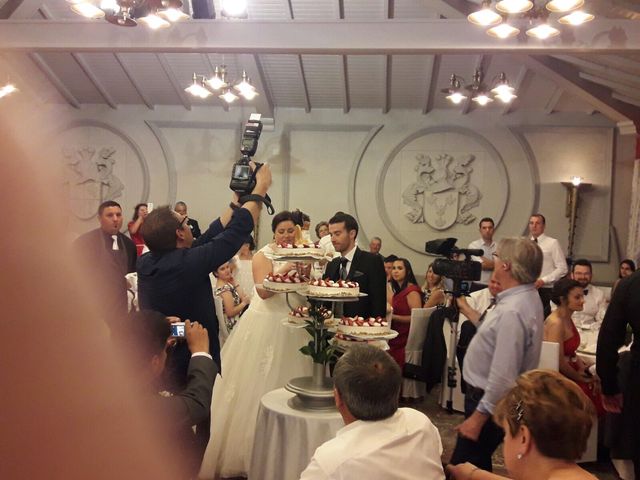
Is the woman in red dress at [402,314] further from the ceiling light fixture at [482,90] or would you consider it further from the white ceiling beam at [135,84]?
the white ceiling beam at [135,84]

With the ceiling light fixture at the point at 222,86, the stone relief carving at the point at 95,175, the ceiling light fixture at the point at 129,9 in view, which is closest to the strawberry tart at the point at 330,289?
the ceiling light fixture at the point at 129,9

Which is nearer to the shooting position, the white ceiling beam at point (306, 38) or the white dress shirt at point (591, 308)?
the white ceiling beam at point (306, 38)

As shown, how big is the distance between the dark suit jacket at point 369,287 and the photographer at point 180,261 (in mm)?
1432

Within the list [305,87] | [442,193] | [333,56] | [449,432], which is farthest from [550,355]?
[305,87]

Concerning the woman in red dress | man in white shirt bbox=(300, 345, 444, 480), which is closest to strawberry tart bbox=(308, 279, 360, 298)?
man in white shirt bbox=(300, 345, 444, 480)

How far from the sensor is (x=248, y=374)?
3.95m

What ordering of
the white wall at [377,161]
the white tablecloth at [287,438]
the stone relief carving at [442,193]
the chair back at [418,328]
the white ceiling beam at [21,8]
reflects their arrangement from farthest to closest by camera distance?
the stone relief carving at [442,193], the white wall at [377,161], the white ceiling beam at [21,8], the chair back at [418,328], the white tablecloth at [287,438]

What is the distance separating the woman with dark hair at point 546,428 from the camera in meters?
1.71

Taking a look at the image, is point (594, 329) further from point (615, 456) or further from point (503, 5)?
point (503, 5)

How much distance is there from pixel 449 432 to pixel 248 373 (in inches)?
72.4

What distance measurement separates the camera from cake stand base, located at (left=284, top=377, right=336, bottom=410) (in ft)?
10.3

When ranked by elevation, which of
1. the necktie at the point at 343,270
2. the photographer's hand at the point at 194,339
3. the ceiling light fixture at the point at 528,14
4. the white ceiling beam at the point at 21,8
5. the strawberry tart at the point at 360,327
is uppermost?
the white ceiling beam at the point at 21,8

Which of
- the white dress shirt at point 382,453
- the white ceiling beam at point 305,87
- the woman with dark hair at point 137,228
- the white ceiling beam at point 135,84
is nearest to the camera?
the white dress shirt at point 382,453

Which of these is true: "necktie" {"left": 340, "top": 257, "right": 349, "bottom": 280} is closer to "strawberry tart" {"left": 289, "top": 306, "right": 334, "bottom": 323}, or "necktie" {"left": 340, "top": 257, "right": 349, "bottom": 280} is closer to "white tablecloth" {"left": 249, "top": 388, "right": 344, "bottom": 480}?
"strawberry tart" {"left": 289, "top": 306, "right": 334, "bottom": 323}
